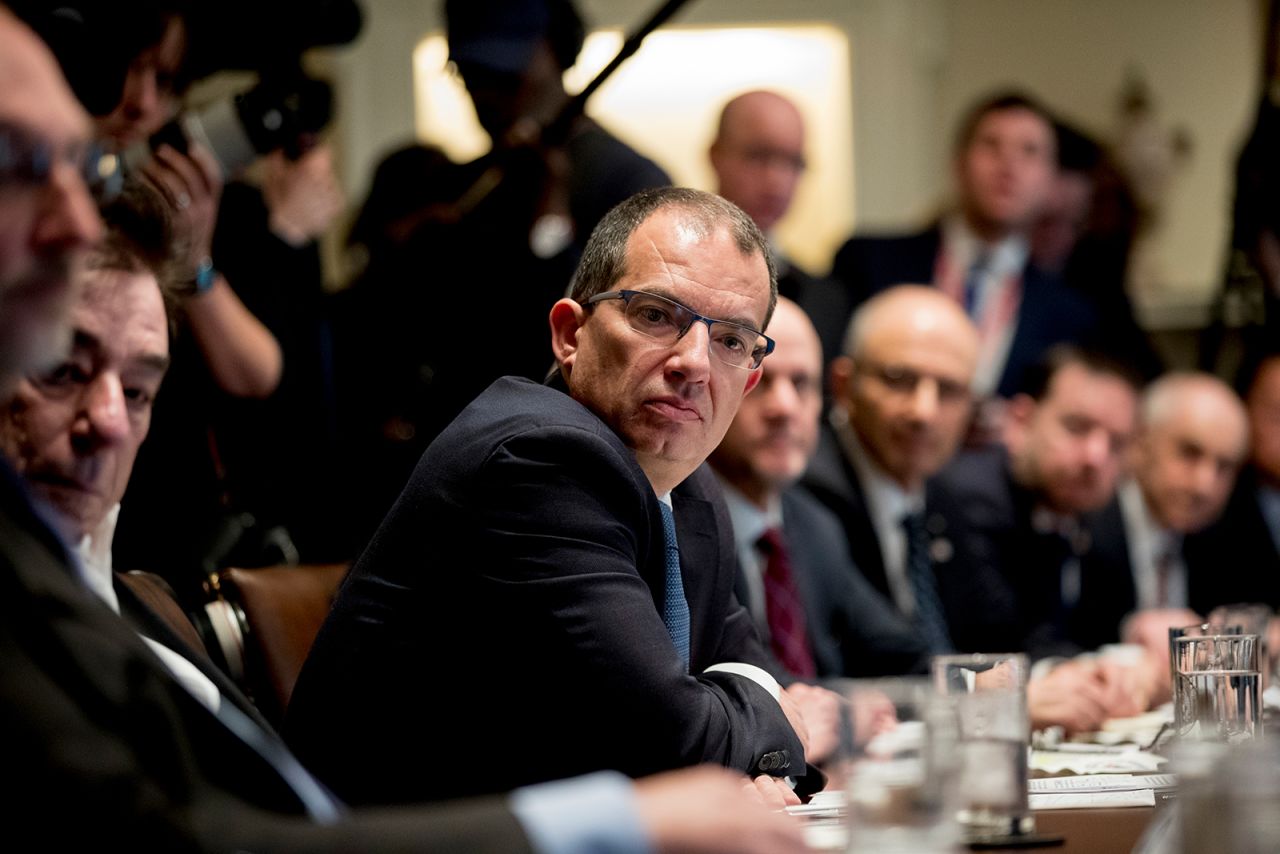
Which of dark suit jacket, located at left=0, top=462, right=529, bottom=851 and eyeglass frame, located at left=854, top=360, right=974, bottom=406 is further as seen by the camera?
eyeglass frame, located at left=854, top=360, right=974, bottom=406

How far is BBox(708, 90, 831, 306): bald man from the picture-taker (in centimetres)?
372

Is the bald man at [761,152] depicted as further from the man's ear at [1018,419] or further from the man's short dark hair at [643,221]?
the man's short dark hair at [643,221]

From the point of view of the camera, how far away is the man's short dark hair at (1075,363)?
13.8 ft

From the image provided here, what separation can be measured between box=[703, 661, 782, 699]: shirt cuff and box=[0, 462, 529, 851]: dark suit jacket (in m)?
0.87

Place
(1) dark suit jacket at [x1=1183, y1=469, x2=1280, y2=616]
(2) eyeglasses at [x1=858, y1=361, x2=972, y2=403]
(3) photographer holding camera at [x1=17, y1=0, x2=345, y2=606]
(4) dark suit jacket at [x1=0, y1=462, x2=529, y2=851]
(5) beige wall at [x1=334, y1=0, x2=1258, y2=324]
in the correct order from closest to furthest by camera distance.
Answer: (4) dark suit jacket at [x1=0, y1=462, x2=529, y2=851], (3) photographer holding camera at [x1=17, y1=0, x2=345, y2=606], (2) eyeglasses at [x1=858, y1=361, x2=972, y2=403], (1) dark suit jacket at [x1=1183, y1=469, x2=1280, y2=616], (5) beige wall at [x1=334, y1=0, x2=1258, y2=324]

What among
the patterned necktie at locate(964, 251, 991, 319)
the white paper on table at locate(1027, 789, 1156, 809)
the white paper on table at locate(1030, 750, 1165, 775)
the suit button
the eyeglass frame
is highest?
the patterned necktie at locate(964, 251, 991, 319)

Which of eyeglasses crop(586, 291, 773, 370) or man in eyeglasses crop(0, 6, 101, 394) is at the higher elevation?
man in eyeglasses crop(0, 6, 101, 394)

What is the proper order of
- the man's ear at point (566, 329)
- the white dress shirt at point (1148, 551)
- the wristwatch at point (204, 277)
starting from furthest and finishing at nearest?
the white dress shirt at point (1148, 551), the wristwatch at point (204, 277), the man's ear at point (566, 329)

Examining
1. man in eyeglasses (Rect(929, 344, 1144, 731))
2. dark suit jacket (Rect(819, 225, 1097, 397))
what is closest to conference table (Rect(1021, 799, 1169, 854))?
man in eyeglasses (Rect(929, 344, 1144, 731))

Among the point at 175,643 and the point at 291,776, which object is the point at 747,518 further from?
the point at 291,776

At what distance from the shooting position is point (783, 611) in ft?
10.2

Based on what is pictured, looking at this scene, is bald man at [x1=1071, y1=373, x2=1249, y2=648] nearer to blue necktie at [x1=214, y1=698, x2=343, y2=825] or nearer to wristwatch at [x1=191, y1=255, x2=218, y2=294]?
wristwatch at [x1=191, y1=255, x2=218, y2=294]

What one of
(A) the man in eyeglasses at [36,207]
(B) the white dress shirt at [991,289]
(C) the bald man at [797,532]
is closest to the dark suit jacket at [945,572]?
(C) the bald man at [797,532]

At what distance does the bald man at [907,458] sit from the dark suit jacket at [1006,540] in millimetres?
66
